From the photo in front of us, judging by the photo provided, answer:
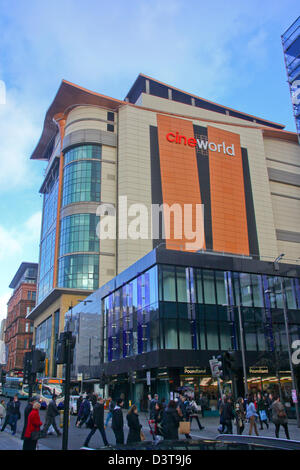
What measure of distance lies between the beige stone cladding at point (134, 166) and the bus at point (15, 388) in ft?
73.8

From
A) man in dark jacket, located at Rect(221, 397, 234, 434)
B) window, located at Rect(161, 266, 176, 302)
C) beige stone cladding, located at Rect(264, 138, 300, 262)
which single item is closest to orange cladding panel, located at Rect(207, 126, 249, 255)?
beige stone cladding, located at Rect(264, 138, 300, 262)

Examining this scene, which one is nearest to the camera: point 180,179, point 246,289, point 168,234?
point 246,289

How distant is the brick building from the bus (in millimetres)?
54591

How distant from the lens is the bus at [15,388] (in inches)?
1950

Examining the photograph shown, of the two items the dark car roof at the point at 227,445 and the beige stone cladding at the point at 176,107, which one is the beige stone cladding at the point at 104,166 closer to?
the beige stone cladding at the point at 176,107

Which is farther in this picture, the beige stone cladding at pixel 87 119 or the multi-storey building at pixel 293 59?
the beige stone cladding at pixel 87 119

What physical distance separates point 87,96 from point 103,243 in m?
28.4

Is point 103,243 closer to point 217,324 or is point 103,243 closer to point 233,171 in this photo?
point 233,171

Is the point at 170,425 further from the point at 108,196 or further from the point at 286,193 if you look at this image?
the point at 286,193

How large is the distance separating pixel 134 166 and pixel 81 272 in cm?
2016

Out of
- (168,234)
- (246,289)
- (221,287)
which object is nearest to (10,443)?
(221,287)

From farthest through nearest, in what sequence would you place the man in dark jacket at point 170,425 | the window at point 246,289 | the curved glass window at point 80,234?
the curved glass window at point 80,234 < the window at point 246,289 < the man in dark jacket at point 170,425

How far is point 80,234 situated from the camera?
228 feet

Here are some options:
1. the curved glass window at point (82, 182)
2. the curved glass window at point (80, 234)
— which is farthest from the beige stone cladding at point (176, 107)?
the curved glass window at point (80, 234)
